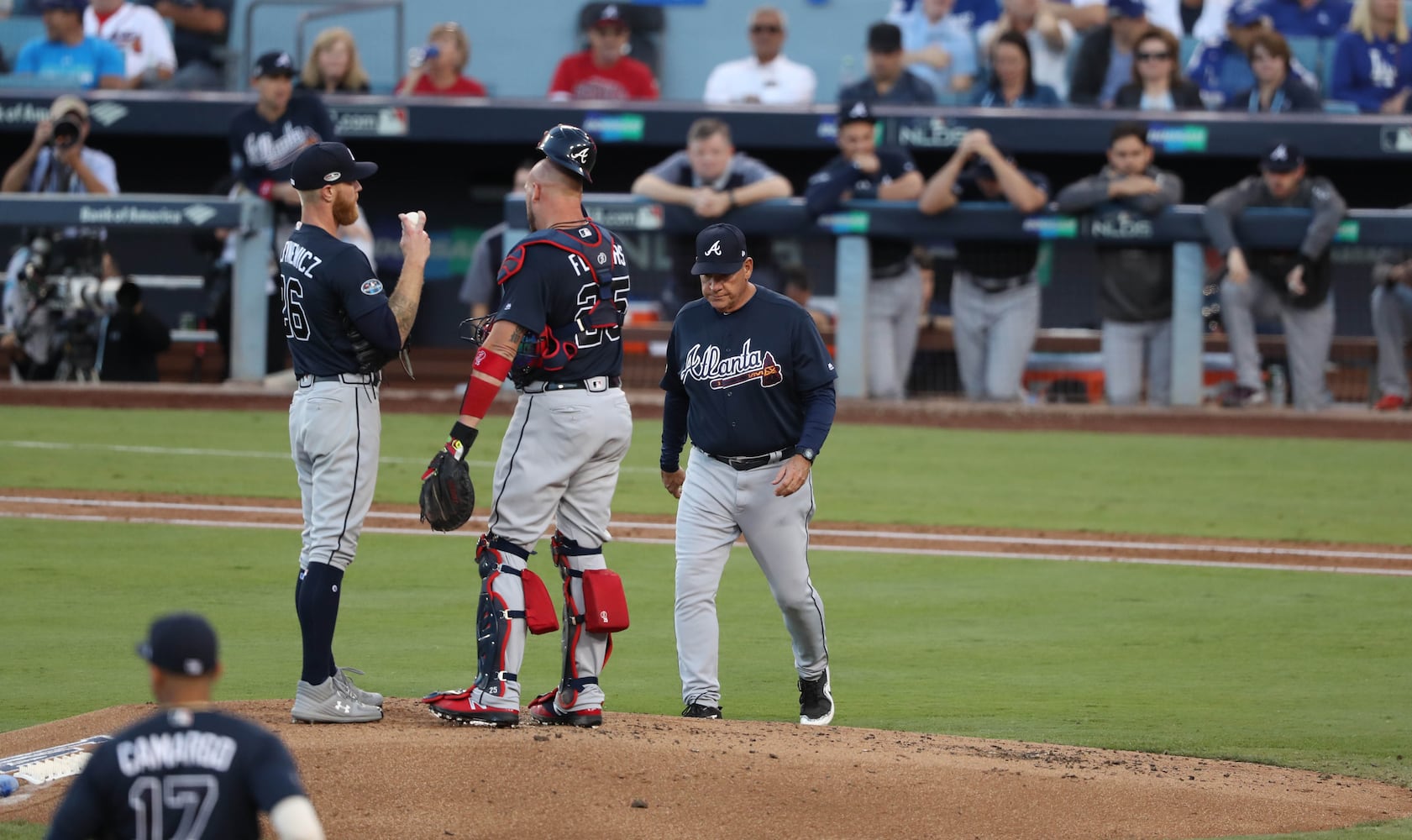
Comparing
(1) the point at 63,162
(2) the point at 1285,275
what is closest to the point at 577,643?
(2) the point at 1285,275

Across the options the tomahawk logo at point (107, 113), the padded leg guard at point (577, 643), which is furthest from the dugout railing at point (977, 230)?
the padded leg guard at point (577, 643)

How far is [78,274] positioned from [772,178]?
5.64 m

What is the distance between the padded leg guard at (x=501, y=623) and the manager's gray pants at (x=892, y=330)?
8.69m

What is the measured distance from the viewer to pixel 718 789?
5.46 meters

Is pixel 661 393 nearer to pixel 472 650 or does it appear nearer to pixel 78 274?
pixel 78 274

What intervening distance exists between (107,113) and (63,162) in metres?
1.64

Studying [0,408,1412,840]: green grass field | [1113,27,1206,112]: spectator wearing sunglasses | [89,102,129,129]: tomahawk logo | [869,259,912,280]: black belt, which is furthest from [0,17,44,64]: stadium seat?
[1113,27,1206,112]: spectator wearing sunglasses

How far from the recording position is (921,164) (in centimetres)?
1700

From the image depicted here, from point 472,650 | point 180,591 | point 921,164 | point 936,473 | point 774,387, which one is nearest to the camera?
point 774,387

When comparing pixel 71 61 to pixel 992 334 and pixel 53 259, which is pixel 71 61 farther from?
pixel 992 334

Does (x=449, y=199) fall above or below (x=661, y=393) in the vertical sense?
above

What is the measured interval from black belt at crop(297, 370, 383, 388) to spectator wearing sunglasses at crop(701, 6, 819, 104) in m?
10.5

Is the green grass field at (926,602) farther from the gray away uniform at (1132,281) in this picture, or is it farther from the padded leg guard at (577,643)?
the padded leg guard at (577,643)

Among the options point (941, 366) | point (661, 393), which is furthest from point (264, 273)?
point (941, 366)
